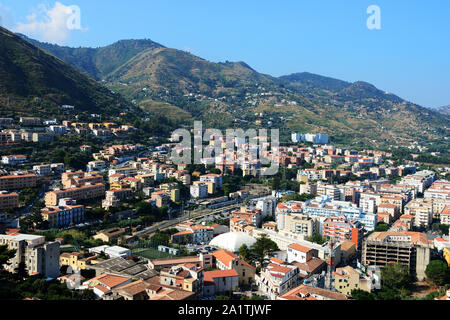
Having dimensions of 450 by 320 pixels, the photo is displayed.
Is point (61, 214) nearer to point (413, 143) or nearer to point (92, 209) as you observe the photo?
point (92, 209)

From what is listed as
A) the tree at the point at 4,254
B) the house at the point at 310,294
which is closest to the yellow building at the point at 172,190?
the tree at the point at 4,254

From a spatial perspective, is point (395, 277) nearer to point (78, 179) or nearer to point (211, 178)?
point (211, 178)

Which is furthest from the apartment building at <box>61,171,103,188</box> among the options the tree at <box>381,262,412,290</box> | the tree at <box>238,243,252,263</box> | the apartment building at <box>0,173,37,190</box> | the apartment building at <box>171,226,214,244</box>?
the tree at <box>381,262,412,290</box>

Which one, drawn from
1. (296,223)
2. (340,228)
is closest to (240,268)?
(296,223)

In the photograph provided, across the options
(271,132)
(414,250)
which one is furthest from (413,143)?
(414,250)

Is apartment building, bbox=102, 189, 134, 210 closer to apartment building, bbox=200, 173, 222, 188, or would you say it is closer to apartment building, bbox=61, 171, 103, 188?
apartment building, bbox=61, 171, 103, 188

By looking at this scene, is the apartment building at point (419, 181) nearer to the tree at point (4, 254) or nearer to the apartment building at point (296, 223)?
the apartment building at point (296, 223)
